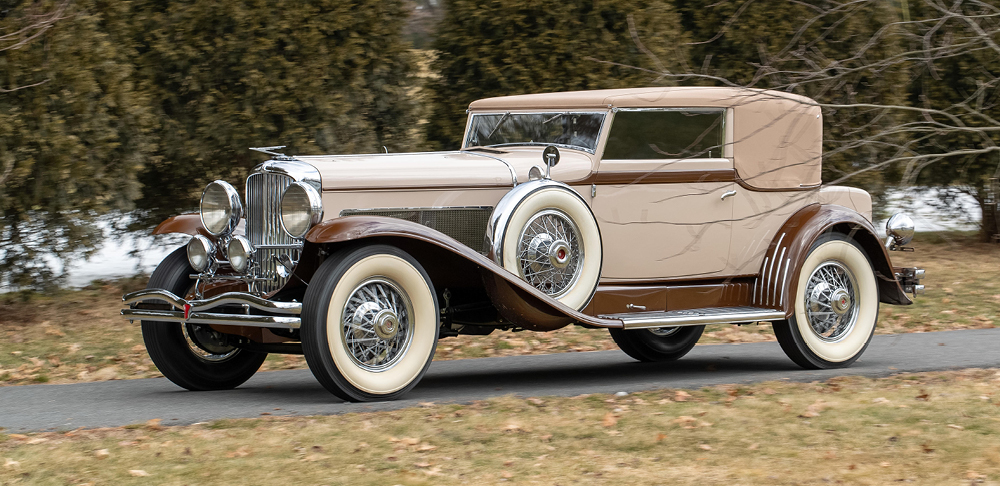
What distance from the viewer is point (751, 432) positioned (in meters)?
5.42

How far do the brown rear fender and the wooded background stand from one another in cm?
286

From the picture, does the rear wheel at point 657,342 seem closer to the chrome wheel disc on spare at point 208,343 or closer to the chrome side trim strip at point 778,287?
the chrome side trim strip at point 778,287

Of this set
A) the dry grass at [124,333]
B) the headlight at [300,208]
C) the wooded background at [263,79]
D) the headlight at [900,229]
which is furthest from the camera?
the wooded background at [263,79]

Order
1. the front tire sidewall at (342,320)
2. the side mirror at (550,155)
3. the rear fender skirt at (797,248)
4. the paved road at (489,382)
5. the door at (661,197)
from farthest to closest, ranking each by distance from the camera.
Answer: the rear fender skirt at (797,248) < the door at (661,197) < the side mirror at (550,155) < the paved road at (489,382) < the front tire sidewall at (342,320)

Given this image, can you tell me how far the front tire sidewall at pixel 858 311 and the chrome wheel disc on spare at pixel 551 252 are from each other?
1720 millimetres

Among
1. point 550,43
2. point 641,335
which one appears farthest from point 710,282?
point 550,43

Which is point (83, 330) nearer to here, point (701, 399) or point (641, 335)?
point (641, 335)

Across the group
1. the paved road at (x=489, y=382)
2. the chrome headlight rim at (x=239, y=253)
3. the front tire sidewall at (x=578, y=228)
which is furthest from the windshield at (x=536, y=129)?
the chrome headlight rim at (x=239, y=253)

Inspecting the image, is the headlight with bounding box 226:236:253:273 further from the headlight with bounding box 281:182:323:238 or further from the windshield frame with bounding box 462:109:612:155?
the windshield frame with bounding box 462:109:612:155

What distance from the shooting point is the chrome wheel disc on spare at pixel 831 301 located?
Result: 25.7 ft

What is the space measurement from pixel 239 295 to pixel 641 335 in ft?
12.0

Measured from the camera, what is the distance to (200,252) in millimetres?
6836

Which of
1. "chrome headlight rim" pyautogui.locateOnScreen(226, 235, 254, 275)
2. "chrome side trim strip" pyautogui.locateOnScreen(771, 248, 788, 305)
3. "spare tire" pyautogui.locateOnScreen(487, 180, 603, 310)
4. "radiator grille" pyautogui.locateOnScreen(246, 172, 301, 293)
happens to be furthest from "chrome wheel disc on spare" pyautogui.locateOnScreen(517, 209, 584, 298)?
"chrome headlight rim" pyautogui.locateOnScreen(226, 235, 254, 275)

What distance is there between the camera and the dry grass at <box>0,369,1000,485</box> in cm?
457
